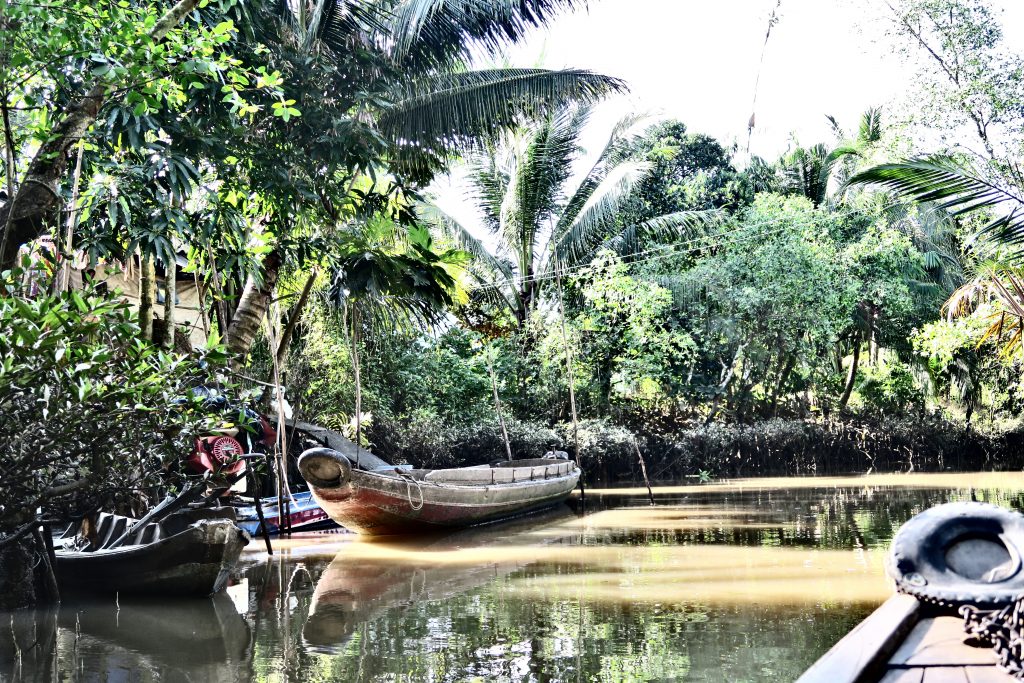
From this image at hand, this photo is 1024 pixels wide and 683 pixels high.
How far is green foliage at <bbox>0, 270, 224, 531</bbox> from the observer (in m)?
5.91

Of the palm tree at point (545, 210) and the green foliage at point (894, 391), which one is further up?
the palm tree at point (545, 210)

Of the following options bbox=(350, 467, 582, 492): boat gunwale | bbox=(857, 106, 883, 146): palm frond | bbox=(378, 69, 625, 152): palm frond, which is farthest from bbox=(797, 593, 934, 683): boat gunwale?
bbox=(857, 106, 883, 146): palm frond

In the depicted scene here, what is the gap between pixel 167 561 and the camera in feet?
27.4

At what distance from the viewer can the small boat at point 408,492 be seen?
1238 centimetres

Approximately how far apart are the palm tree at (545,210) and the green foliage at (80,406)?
46.7ft

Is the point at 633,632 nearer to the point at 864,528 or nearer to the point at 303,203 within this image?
the point at 303,203

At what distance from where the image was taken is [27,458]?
22.1 feet

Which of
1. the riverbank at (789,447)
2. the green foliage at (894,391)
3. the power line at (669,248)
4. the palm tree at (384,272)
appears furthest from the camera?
the green foliage at (894,391)

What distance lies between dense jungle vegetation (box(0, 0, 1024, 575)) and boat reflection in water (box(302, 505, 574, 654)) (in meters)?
1.99

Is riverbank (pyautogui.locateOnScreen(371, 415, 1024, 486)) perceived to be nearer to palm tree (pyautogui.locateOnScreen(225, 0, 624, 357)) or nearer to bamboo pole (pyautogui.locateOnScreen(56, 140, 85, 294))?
palm tree (pyautogui.locateOnScreen(225, 0, 624, 357))

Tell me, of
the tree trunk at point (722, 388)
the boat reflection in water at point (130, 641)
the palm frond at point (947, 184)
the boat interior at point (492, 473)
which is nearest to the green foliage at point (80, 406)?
the boat reflection in water at point (130, 641)

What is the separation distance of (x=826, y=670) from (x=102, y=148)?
6.93m

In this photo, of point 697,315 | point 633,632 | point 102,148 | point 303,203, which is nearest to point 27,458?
point 102,148

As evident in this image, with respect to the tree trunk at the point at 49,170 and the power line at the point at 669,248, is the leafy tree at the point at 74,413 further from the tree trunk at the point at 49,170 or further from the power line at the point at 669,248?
the power line at the point at 669,248
